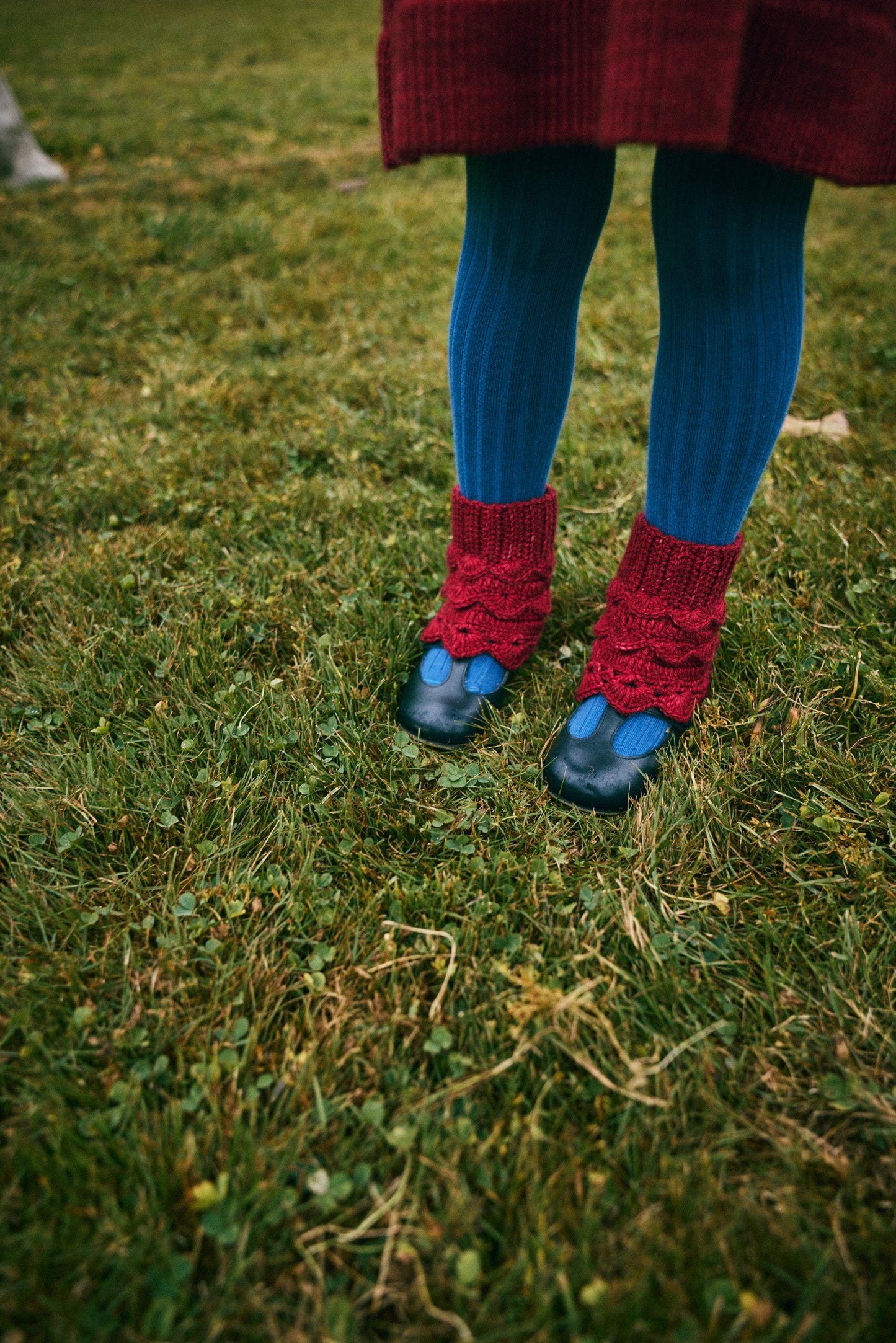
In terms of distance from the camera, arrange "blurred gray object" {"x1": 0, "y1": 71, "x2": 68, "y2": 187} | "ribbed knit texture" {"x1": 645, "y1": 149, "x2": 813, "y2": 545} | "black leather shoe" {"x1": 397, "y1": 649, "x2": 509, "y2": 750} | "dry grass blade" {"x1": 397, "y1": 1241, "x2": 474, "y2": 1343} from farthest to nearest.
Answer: "blurred gray object" {"x1": 0, "y1": 71, "x2": 68, "y2": 187} < "black leather shoe" {"x1": 397, "y1": 649, "x2": 509, "y2": 750} < "ribbed knit texture" {"x1": 645, "y1": 149, "x2": 813, "y2": 545} < "dry grass blade" {"x1": 397, "y1": 1241, "x2": 474, "y2": 1343}

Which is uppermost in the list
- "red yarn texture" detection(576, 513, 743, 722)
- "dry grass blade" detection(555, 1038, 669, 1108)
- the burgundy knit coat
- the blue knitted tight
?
the burgundy knit coat

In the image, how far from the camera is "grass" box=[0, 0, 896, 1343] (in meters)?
0.74

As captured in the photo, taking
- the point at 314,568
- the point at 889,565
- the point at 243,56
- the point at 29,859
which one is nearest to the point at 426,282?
the point at 314,568

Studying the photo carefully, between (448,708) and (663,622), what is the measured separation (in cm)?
37

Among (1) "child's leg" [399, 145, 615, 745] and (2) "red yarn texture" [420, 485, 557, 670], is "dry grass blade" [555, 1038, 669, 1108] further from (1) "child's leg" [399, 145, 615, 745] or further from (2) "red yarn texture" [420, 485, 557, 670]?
(2) "red yarn texture" [420, 485, 557, 670]

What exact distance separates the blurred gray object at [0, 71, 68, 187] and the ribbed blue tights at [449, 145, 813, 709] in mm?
4497

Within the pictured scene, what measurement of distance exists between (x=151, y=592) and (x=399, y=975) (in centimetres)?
99

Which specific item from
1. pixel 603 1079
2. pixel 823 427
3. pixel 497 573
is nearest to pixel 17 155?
pixel 823 427

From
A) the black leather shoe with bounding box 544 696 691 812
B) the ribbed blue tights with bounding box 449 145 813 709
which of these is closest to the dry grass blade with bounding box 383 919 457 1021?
the black leather shoe with bounding box 544 696 691 812

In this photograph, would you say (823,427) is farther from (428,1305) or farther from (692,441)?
(428,1305)

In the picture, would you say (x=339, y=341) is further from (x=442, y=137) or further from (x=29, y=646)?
(x=442, y=137)

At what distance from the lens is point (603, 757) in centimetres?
120

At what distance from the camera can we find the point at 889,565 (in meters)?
1.59

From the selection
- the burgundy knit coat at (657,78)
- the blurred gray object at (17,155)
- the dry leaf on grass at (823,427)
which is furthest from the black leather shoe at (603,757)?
the blurred gray object at (17,155)
